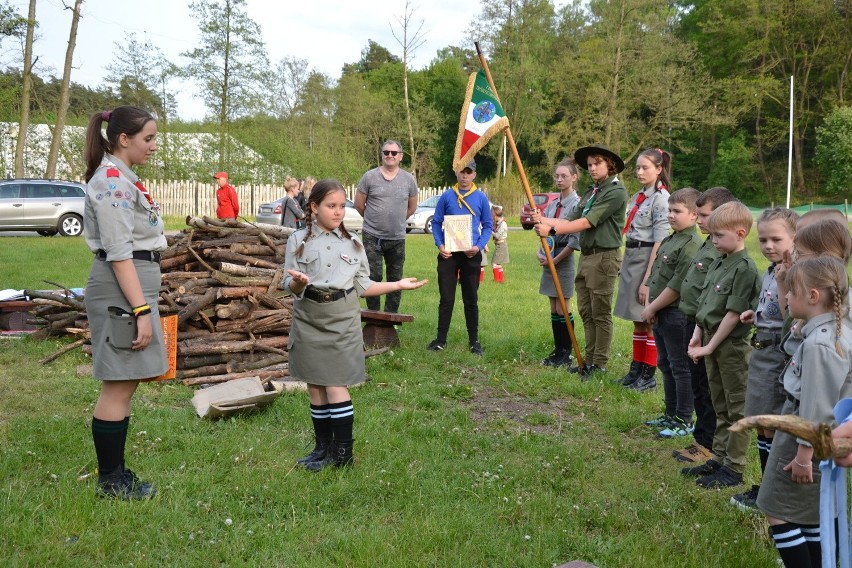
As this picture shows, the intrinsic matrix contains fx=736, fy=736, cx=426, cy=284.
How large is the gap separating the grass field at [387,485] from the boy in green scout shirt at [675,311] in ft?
1.07

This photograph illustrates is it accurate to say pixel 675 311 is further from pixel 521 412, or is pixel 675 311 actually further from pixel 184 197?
pixel 184 197

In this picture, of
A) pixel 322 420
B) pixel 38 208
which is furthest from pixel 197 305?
pixel 38 208

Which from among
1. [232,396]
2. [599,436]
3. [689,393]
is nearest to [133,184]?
[232,396]

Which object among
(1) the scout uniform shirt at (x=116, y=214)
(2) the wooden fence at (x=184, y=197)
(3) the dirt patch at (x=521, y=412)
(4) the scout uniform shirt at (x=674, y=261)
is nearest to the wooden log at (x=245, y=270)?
(3) the dirt patch at (x=521, y=412)

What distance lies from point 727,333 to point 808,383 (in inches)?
64.2

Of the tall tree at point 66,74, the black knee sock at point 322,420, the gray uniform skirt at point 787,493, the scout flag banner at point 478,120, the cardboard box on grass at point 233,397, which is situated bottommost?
the cardboard box on grass at point 233,397

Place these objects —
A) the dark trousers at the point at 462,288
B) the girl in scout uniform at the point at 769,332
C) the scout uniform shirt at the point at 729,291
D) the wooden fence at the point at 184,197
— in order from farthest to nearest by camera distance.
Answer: the wooden fence at the point at 184,197 < the dark trousers at the point at 462,288 < the scout uniform shirt at the point at 729,291 < the girl in scout uniform at the point at 769,332

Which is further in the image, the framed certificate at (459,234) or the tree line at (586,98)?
the tree line at (586,98)

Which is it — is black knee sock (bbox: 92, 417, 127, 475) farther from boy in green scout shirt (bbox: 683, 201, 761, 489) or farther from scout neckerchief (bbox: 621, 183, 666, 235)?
scout neckerchief (bbox: 621, 183, 666, 235)

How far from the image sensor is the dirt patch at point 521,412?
5902 millimetres

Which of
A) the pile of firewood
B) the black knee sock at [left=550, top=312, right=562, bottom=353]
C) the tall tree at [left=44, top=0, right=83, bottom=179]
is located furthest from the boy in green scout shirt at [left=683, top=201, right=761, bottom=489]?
the tall tree at [left=44, top=0, right=83, bottom=179]

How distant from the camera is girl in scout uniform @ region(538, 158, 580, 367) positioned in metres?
7.82

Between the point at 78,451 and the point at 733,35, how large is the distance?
189 ft

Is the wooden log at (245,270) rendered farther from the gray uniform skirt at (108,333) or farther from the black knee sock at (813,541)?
the black knee sock at (813,541)
